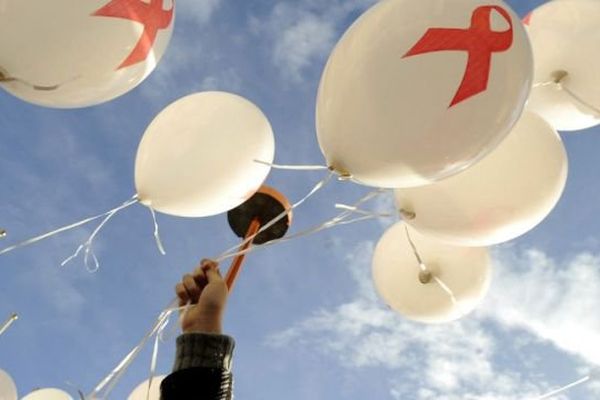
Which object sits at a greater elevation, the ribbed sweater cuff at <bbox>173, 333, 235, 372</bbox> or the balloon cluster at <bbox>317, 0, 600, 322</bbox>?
the balloon cluster at <bbox>317, 0, 600, 322</bbox>

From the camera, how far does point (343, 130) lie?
216cm

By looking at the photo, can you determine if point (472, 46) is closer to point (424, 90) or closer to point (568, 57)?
point (424, 90)

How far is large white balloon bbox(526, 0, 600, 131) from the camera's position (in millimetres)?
2746

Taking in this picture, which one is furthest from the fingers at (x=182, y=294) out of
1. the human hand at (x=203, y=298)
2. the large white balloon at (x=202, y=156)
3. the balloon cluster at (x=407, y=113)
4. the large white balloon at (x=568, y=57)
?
the large white balloon at (x=568, y=57)

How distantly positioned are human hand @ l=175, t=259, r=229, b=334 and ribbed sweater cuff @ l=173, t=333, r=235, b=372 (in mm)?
42

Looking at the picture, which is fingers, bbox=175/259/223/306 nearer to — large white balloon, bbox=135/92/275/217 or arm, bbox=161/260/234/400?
arm, bbox=161/260/234/400

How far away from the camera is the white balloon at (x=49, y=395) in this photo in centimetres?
369

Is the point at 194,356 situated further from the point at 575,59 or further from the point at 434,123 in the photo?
the point at 575,59

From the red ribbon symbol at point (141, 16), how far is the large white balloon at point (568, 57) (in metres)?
1.69

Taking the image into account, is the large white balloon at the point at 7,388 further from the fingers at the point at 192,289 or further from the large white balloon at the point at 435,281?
the fingers at the point at 192,289

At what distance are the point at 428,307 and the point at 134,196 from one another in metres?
1.53

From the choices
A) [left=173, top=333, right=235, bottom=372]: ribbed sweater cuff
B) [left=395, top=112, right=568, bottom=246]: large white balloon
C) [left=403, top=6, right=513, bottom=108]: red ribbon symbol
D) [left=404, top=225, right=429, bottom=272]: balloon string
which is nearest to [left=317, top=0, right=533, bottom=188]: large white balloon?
[left=403, top=6, right=513, bottom=108]: red ribbon symbol

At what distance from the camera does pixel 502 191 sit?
2479 millimetres

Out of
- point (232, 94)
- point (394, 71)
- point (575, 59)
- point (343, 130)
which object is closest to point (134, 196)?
point (232, 94)
